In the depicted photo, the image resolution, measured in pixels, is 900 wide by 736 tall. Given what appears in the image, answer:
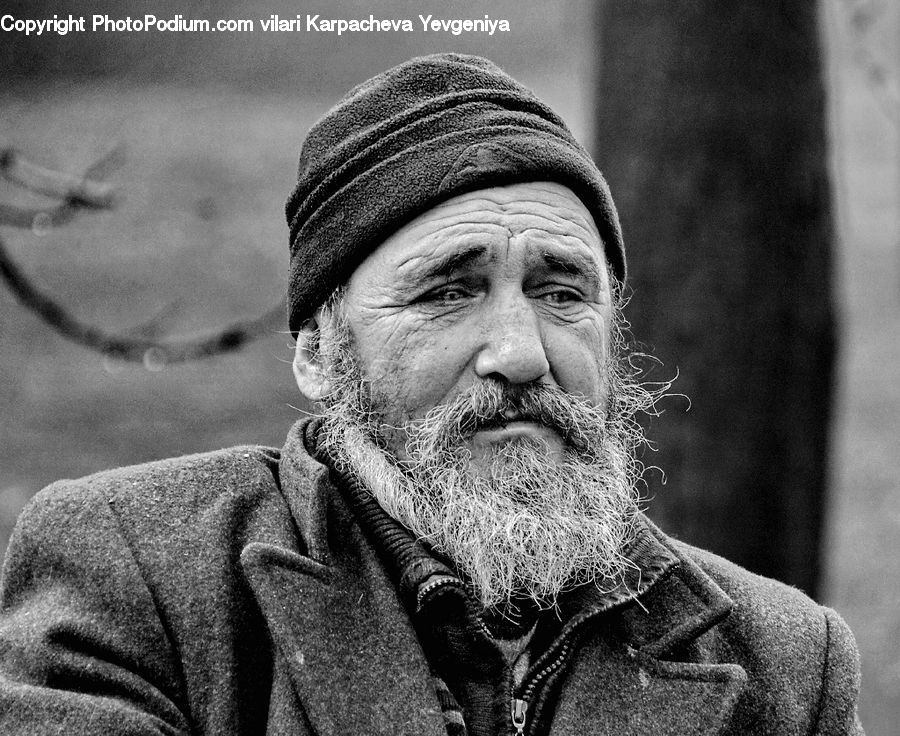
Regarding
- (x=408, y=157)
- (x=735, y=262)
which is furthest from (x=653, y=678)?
(x=735, y=262)

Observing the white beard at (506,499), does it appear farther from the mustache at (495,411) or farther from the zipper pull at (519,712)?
the zipper pull at (519,712)

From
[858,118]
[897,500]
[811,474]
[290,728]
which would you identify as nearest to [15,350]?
[811,474]

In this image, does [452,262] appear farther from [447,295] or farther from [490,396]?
[490,396]

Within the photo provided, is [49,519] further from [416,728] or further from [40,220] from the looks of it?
[40,220]

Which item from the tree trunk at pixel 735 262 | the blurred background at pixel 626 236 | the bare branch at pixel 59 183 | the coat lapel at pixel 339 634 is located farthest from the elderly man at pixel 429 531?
the tree trunk at pixel 735 262

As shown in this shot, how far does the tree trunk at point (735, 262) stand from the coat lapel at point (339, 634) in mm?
2275

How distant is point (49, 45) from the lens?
21.0ft

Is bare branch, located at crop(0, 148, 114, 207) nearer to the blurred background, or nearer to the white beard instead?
the blurred background

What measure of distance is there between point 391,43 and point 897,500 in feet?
23.6

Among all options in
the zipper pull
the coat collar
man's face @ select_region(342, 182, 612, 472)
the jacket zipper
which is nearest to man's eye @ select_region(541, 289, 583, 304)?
man's face @ select_region(342, 182, 612, 472)

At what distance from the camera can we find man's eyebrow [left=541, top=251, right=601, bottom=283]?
10.2ft

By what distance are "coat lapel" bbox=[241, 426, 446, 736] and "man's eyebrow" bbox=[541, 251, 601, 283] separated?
88 centimetres

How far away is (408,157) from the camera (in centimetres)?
305

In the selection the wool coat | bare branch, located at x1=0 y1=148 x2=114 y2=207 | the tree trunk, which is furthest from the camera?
the tree trunk
